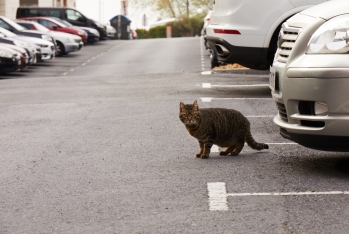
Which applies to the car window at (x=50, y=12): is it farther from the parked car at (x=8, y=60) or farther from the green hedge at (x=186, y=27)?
the green hedge at (x=186, y=27)

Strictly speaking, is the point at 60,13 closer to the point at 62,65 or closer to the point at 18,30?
the point at 18,30

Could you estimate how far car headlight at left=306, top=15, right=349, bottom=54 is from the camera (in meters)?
6.68

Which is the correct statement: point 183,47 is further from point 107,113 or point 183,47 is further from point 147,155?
point 147,155

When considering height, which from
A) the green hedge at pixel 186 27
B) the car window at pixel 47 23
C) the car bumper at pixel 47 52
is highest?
the car window at pixel 47 23

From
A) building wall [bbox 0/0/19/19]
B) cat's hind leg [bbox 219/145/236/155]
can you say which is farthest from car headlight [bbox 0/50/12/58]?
building wall [bbox 0/0/19/19]

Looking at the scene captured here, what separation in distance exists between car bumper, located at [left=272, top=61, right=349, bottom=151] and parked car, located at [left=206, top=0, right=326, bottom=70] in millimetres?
6177

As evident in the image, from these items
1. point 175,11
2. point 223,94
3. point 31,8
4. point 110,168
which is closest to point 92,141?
point 110,168

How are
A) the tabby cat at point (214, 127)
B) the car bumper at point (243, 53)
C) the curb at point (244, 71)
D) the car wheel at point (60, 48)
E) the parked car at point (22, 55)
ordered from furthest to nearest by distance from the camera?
the car wheel at point (60, 48), the parked car at point (22, 55), the curb at point (244, 71), the car bumper at point (243, 53), the tabby cat at point (214, 127)

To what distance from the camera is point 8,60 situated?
77.0ft

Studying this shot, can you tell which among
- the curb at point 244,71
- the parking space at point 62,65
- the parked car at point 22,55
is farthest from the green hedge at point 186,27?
the curb at point 244,71

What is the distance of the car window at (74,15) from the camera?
160 ft

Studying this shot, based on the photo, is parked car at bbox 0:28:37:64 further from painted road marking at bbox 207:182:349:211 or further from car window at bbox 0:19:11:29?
painted road marking at bbox 207:182:349:211

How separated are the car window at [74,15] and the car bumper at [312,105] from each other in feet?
140

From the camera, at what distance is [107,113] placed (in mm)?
12195
